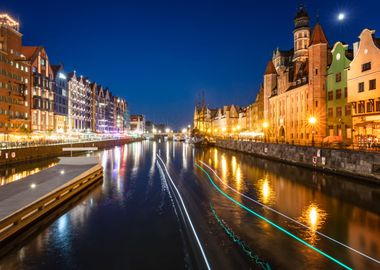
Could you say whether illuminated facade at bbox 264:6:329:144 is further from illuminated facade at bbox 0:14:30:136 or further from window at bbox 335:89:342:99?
illuminated facade at bbox 0:14:30:136

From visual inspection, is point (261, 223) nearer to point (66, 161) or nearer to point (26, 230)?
point (26, 230)

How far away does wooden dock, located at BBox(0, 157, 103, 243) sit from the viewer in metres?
17.4

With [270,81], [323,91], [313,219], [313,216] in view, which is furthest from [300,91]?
[313,219]

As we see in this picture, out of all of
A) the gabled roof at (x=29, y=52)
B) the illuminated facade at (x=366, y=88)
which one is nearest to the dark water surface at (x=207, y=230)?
the illuminated facade at (x=366, y=88)

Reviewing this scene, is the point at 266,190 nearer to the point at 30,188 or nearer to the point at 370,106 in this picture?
the point at 30,188

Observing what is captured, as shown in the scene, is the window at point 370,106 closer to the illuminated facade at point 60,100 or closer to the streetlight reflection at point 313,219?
the streetlight reflection at point 313,219

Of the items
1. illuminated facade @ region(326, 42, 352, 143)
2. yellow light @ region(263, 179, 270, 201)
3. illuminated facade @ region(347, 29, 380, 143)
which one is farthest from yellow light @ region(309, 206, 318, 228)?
illuminated facade @ region(326, 42, 352, 143)

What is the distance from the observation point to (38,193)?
22484mm

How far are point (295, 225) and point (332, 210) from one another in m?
5.88

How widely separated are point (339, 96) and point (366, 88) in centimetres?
1290

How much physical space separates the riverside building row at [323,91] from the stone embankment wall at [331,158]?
2.78 m

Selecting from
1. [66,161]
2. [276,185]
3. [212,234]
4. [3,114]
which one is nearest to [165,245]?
[212,234]

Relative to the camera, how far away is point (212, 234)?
17.7m

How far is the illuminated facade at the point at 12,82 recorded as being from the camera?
280 ft
